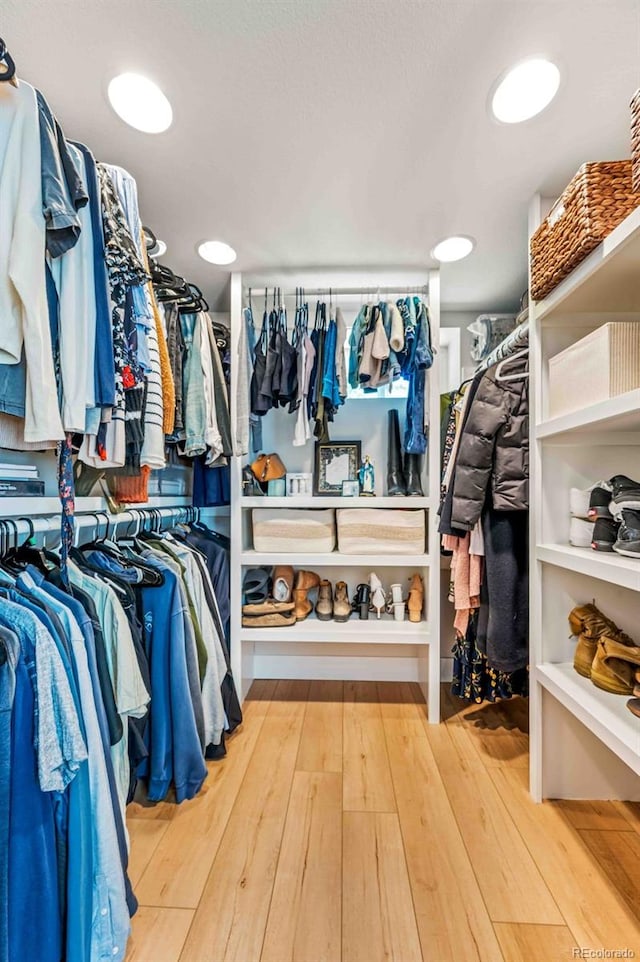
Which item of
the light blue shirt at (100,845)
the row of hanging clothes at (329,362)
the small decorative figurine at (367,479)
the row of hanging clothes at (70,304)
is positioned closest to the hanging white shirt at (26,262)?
the row of hanging clothes at (70,304)

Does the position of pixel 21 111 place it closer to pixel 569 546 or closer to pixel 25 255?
pixel 25 255

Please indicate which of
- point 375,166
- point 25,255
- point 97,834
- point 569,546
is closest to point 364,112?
point 375,166

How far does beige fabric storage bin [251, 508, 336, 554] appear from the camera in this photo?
220cm

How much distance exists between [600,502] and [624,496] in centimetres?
9

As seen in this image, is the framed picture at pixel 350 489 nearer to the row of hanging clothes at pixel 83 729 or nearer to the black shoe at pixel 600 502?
the row of hanging clothes at pixel 83 729

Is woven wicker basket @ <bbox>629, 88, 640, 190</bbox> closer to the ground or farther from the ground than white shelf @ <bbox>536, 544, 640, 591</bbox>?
farther from the ground

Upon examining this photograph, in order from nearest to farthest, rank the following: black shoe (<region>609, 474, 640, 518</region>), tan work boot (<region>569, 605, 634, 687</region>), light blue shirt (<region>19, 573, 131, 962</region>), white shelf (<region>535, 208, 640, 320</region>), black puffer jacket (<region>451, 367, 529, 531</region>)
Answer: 1. light blue shirt (<region>19, 573, 131, 962</region>)
2. white shelf (<region>535, 208, 640, 320</region>)
3. black shoe (<region>609, 474, 640, 518</region>)
4. tan work boot (<region>569, 605, 634, 687</region>)
5. black puffer jacket (<region>451, 367, 529, 531</region>)

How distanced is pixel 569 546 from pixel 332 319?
4.74ft

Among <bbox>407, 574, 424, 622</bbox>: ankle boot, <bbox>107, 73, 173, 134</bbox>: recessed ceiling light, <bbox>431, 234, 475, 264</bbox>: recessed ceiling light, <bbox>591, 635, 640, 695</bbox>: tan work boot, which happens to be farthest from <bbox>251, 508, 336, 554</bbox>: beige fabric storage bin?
<bbox>107, 73, 173, 134</bbox>: recessed ceiling light

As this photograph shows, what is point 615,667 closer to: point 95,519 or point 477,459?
point 477,459

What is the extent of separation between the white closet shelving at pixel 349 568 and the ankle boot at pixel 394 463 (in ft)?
0.35

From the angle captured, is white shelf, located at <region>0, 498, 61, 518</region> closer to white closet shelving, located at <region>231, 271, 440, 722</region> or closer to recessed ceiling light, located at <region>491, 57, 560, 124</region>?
white closet shelving, located at <region>231, 271, 440, 722</region>

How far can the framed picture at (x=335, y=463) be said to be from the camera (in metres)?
2.49

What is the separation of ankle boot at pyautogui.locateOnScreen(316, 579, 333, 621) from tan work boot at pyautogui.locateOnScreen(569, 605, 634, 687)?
3.90 ft
